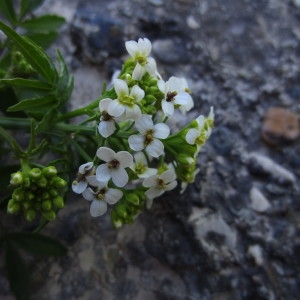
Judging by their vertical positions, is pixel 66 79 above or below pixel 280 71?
above

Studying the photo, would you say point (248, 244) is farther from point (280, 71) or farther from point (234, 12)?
point (234, 12)

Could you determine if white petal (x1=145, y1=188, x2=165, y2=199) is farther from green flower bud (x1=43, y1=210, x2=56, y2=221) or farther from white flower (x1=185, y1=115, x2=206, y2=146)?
green flower bud (x1=43, y1=210, x2=56, y2=221)

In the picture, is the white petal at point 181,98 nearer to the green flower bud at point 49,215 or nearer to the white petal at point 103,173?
the white petal at point 103,173

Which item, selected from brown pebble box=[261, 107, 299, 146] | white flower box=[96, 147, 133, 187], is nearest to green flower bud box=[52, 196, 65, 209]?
white flower box=[96, 147, 133, 187]

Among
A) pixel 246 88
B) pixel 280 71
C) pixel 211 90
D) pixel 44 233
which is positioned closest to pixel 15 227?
pixel 44 233

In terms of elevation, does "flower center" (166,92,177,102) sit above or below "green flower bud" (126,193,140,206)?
above

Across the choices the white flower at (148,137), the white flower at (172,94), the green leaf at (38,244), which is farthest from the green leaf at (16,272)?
the white flower at (172,94)
